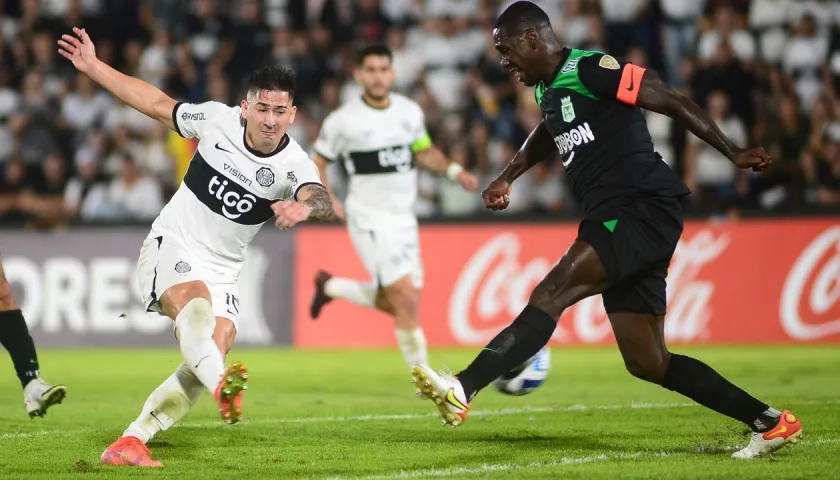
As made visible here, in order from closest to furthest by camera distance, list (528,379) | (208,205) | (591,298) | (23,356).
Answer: (208,205) < (528,379) < (23,356) < (591,298)

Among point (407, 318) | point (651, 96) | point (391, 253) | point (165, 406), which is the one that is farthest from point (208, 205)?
point (391, 253)

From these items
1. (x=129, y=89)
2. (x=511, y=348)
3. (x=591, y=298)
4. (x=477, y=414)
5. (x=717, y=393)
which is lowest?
(x=591, y=298)

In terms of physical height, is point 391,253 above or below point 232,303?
below

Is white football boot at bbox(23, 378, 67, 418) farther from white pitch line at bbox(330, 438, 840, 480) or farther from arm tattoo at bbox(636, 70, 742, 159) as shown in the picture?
arm tattoo at bbox(636, 70, 742, 159)

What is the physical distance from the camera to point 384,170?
11.9 m

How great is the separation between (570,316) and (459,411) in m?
10.2

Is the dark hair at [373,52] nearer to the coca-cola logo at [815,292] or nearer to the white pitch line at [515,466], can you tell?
the white pitch line at [515,466]

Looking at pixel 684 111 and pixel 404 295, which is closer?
pixel 684 111

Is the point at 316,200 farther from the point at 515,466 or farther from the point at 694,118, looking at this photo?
the point at 694,118

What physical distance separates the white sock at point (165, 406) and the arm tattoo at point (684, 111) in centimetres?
Result: 301

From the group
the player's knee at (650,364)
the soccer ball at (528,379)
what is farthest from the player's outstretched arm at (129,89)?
the player's knee at (650,364)

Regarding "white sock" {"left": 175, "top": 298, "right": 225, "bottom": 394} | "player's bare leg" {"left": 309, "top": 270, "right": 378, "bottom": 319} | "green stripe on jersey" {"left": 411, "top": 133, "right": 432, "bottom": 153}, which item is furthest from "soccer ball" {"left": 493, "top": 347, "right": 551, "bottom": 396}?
"green stripe on jersey" {"left": 411, "top": 133, "right": 432, "bottom": 153}

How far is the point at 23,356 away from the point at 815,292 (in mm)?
10030

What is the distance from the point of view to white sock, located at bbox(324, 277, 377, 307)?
40.1ft
